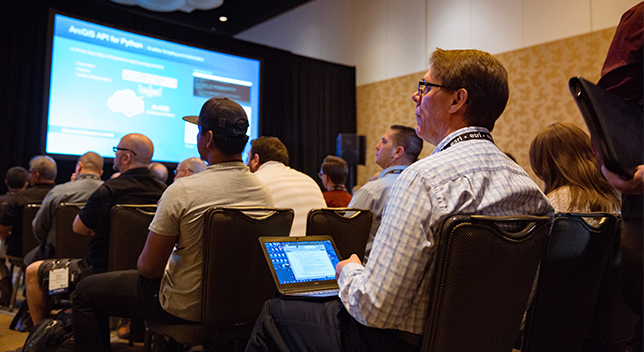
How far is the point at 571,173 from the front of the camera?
200 cm

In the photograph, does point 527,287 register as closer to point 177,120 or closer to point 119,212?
point 119,212

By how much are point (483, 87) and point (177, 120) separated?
5862 millimetres

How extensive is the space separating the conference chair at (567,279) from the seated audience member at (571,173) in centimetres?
63

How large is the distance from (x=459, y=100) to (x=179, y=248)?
3.85ft

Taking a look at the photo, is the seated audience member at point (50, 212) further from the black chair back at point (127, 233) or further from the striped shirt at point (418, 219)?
the striped shirt at point (418, 219)

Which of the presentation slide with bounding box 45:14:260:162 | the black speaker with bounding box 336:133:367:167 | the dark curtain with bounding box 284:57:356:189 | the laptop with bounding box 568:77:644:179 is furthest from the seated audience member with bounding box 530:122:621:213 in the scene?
the dark curtain with bounding box 284:57:356:189

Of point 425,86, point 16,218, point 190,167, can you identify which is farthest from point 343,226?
point 16,218

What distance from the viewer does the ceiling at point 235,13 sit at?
8.91m

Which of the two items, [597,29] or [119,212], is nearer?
[119,212]

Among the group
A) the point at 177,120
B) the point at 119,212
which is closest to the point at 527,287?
the point at 119,212

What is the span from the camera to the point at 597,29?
209 inches

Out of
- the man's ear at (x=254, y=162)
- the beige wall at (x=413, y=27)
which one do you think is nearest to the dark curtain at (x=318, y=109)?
the beige wall at (x=413, y=27)

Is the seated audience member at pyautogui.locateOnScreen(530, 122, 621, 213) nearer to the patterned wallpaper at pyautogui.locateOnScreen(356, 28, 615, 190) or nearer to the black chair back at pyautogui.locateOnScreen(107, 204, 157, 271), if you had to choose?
the black chair back at pyautogui.locateOnScreen(107, 204, 157, 271)

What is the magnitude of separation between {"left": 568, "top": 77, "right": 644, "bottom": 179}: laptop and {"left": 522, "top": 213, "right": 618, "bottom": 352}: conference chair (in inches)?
12.4
